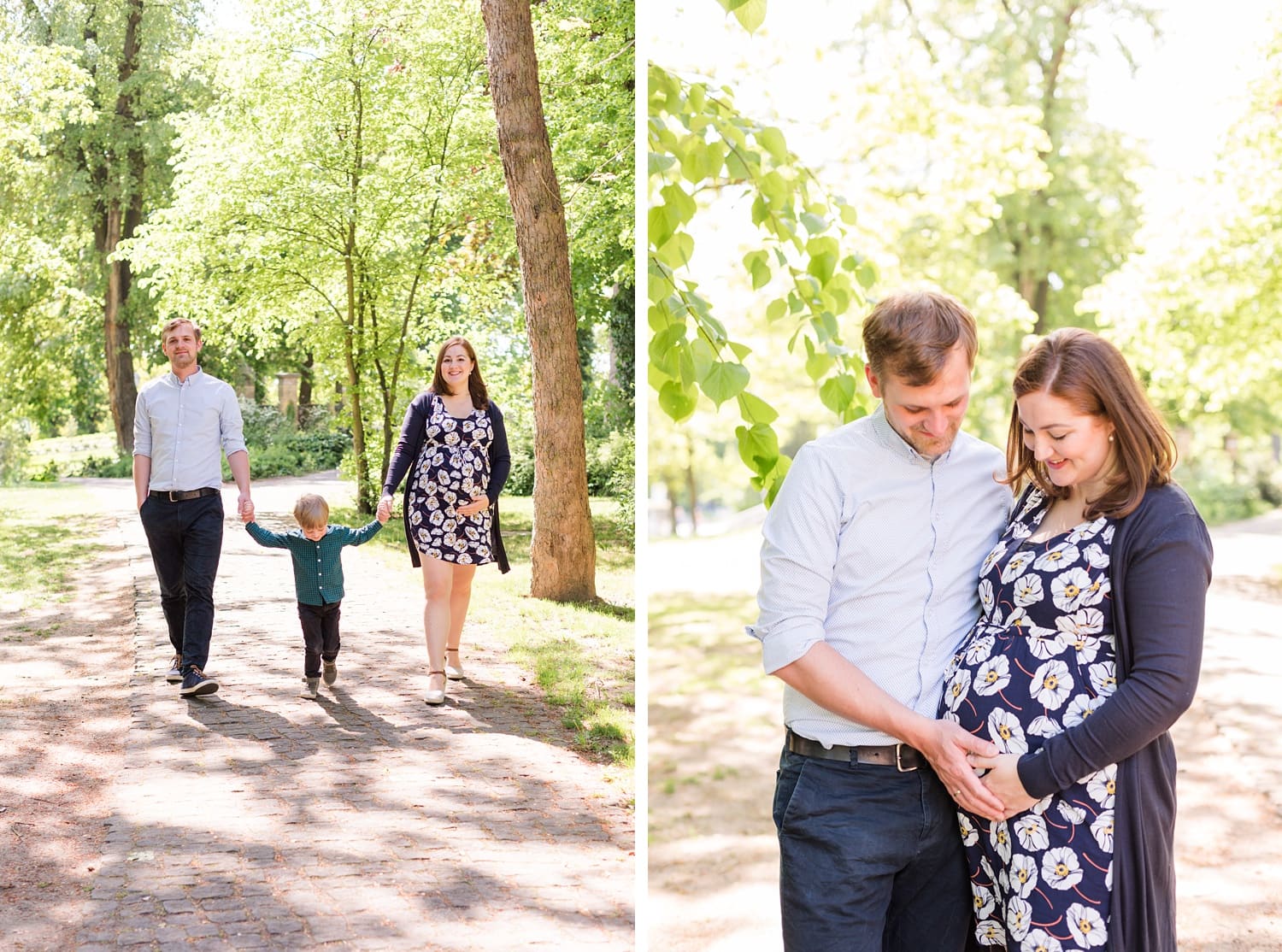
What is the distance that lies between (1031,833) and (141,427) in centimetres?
175

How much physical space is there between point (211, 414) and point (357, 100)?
30.9 inches

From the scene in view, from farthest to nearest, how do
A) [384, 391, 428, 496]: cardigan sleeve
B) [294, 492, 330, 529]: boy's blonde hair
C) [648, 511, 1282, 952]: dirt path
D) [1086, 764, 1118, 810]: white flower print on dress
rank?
[648, 511, 1282, 952]: dirt path, [384, 391, 428, 496]: cardigan sleeve, [294, 492, 330, 529]: boy's blonde hair, [1086, 764, 1118, 810]: white flower print on dress

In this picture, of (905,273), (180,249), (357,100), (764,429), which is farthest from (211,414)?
(905,273)

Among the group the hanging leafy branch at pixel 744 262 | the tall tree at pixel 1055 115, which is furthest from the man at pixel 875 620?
the tall tree at pixel 1055 115

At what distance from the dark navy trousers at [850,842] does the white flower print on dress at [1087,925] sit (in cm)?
21

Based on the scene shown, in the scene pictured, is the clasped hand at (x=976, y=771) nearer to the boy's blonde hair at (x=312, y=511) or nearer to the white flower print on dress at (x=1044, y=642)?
the white flower print on dress at (x=1044, y=642)

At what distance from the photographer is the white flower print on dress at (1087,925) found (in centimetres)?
151

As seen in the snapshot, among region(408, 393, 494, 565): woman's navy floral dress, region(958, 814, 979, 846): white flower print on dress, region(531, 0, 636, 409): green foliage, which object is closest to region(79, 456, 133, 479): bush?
region(408, 393, 494, 565): woman's navy floral dress

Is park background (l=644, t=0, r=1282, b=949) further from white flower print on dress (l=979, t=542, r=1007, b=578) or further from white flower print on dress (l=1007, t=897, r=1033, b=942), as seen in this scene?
white flower print on dress (l=1007, t=897, r=1033, b=942)

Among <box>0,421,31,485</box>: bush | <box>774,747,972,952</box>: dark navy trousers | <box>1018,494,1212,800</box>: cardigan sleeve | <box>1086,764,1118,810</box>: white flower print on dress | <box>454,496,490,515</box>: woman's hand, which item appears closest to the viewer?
<box>1018,494,1212,800</box>: cardigan sleeve

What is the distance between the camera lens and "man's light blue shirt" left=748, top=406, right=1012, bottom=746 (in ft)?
5.25

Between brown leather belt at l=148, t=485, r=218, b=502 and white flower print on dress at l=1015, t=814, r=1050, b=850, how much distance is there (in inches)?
63.9

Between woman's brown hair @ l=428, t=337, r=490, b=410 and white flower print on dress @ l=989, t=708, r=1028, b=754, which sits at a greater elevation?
woman's brown hair @ l=428, t=337, r=490, b=410

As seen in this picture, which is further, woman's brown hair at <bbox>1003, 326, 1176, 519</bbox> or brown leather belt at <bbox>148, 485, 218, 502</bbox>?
brown leather belt at <bbox>148, 485, 218, 502</bbox>
